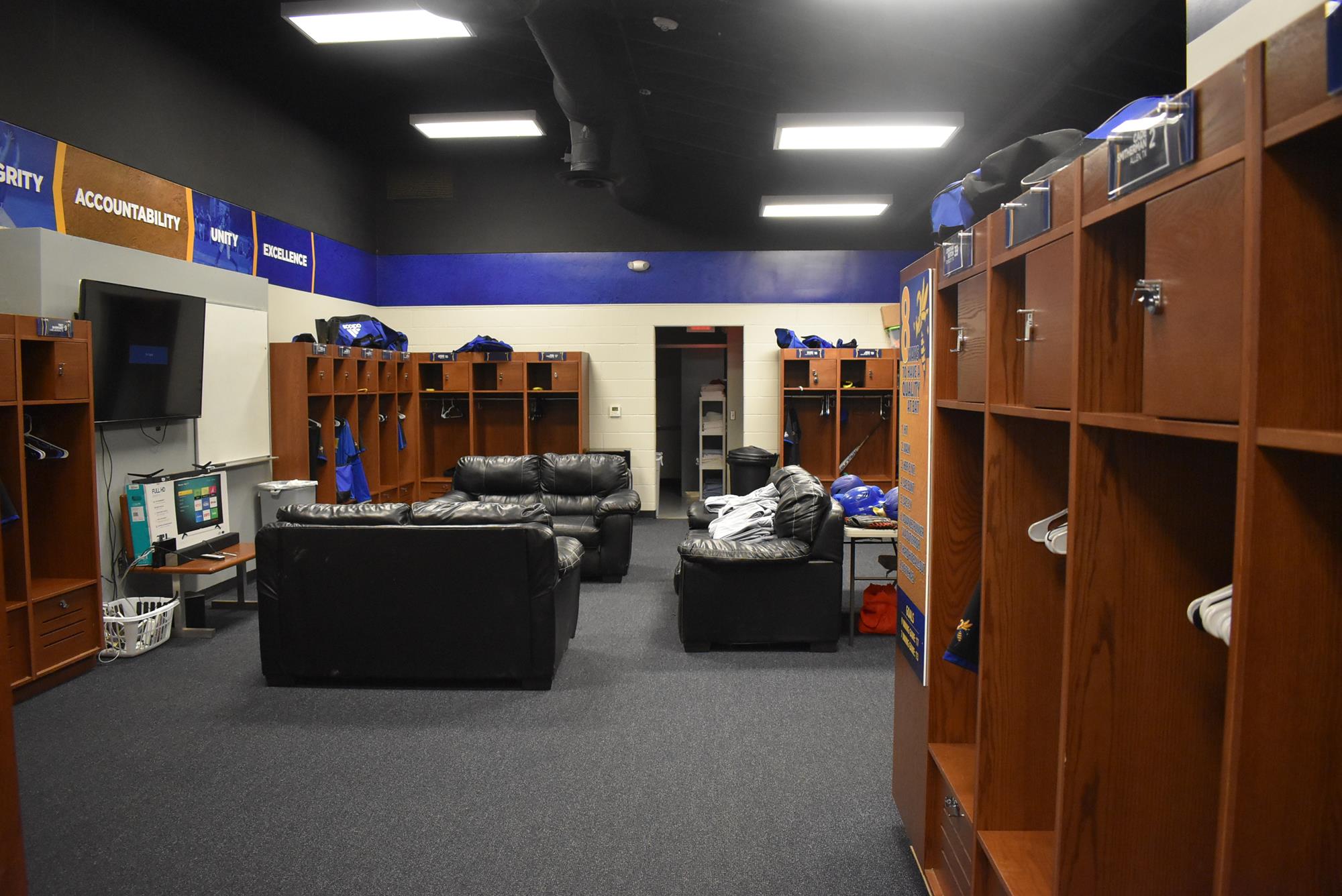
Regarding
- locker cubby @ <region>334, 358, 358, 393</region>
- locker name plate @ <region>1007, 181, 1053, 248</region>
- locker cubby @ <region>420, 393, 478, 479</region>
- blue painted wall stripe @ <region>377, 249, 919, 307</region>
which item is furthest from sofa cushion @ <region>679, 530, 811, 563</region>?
blue painted wall stripe @ <region>377, 249, 919, 307</region>

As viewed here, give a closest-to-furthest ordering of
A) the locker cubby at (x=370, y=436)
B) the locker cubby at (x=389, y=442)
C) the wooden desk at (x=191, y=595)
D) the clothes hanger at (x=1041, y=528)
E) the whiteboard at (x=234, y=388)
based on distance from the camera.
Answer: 1. the clothes hanger at (x=1041, y=528)
2. the wooden desk at (x=191, y=595)
3. the whiteboard at (x=234, y=388)
4. the locker cubby at (x=370, y=436)
5. the locker cubby at (x=389, y=442)

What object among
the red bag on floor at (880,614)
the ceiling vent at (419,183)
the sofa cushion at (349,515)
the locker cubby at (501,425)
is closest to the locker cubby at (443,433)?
the locker cubby at (501,425)

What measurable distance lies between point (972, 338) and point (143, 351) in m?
4.65

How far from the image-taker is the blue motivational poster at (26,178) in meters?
4.07

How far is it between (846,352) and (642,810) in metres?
6.27

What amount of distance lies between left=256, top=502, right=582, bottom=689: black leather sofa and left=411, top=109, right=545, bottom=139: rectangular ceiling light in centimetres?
397

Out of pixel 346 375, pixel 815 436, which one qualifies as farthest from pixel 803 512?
pixel 815 436

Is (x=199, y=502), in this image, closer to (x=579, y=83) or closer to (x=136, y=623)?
(x=136, y=623)

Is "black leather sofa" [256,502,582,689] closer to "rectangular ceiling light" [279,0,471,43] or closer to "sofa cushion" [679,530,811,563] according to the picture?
"sofa cushion" [679,530,811,563]

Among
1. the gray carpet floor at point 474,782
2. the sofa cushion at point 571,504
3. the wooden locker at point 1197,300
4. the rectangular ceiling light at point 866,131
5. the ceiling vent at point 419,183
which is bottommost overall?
the gray carpet floor at point 474,782

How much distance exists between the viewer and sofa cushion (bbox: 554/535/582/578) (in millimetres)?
3891

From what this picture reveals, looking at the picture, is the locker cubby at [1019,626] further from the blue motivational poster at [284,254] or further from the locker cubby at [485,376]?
the locker cubby at [485,376]

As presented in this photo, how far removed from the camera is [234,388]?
18.3 ft

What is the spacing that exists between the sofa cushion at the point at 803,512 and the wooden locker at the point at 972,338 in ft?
7.22
